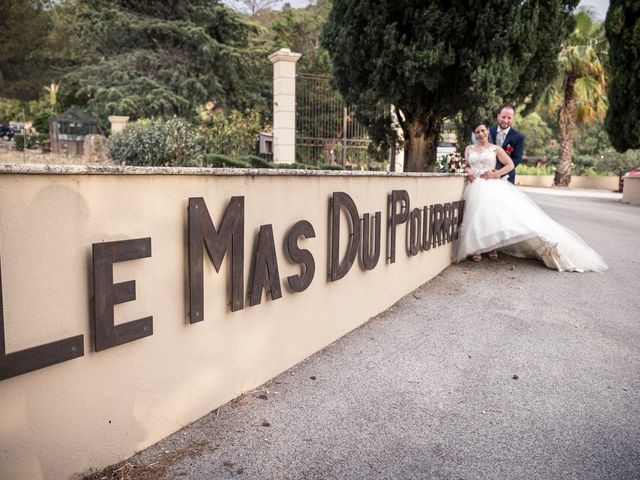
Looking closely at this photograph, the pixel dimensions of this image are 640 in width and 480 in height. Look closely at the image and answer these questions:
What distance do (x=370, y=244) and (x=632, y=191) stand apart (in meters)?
16.1

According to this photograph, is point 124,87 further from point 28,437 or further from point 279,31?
point 28,437

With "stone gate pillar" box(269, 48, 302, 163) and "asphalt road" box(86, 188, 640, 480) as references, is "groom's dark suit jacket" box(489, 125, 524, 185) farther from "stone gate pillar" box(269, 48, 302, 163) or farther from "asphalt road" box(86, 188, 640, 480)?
"stone gate pillar" box(269, 48, 302, 163)

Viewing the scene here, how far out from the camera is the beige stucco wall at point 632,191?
671 inches

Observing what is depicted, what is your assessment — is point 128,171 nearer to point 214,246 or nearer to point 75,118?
point 214,246

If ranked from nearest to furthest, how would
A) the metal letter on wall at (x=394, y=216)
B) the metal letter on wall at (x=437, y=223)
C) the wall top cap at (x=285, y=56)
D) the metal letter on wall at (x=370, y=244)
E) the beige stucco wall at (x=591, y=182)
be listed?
the metal letter on wall at (x=370, y=244) → the metal letter on wall at (x=394, y=216) → the metal letter on wall at (x=437, y=223) → the wall top cap at (x=285, y=56) → the beige stucco wall at (x=591, y=182)

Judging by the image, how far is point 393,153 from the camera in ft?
40.3

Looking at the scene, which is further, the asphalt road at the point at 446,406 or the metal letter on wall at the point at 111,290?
the asphalt road at the point at 446,406

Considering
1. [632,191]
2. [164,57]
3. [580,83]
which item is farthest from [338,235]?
[580,83]

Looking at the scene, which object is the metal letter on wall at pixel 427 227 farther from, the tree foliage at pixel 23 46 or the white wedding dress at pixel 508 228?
the tree foliage at pixel 23 46

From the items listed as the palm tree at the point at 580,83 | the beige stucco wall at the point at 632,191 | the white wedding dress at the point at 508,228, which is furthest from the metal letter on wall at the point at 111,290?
the palm tree at the point at 580,83

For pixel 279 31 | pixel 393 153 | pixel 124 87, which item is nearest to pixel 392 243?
pixel 393 153

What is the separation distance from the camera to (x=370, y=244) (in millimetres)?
4727

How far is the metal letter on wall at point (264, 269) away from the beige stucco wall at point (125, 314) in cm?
6

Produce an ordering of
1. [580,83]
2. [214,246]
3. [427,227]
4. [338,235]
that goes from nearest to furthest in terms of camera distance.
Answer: [214,246] → [338,235] → [427,227] → [580,83]
